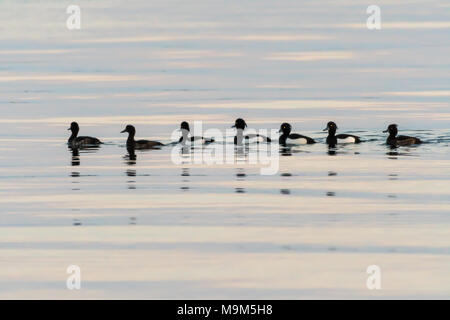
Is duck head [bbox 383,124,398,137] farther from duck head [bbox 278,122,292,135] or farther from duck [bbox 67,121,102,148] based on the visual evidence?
duck [bbox 67,121,102,148]

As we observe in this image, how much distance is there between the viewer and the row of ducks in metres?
26.3

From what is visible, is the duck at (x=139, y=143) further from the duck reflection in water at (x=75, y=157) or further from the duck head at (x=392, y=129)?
the duck head at (x=392, y=129)

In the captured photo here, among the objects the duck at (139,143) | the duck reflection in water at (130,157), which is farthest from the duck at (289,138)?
the duck reflection in water at (130,157)

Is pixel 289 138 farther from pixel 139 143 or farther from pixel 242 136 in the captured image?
pixel 139 143

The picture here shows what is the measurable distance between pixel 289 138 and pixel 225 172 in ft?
13.4

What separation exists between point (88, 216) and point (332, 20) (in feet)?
126

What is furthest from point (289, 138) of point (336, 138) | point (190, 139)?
point (190, 139)

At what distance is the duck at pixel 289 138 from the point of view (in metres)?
26.5

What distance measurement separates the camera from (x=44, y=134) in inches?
1129

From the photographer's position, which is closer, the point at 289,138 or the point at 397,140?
the point at 397,140

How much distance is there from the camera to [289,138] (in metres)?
26.5

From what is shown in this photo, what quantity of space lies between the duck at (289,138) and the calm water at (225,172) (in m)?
0.30
